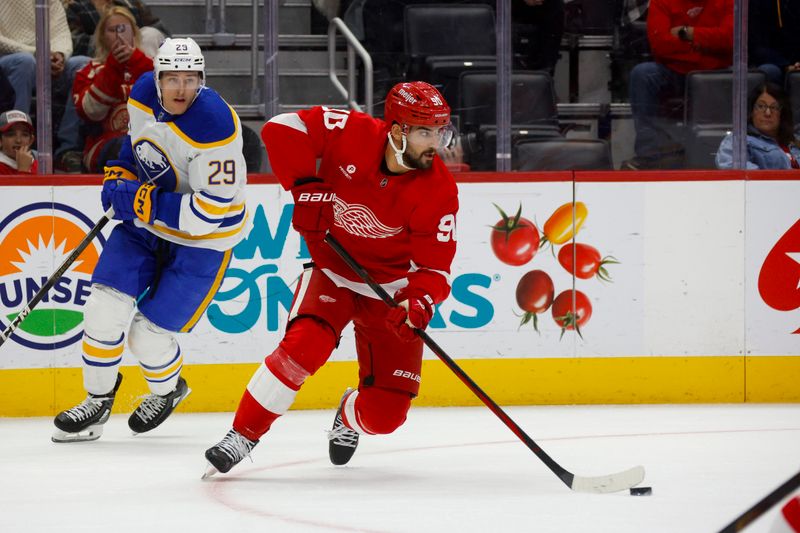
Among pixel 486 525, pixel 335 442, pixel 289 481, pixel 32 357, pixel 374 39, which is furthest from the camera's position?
pixel 374 39

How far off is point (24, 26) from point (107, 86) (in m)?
0.38

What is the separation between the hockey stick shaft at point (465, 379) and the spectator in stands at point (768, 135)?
2279 millimetres

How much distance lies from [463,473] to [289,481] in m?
0.50

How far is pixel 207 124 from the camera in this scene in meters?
4.21

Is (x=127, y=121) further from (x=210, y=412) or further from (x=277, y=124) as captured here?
(x=277, y=124)

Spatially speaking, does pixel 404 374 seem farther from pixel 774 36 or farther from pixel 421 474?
pixel 774 36

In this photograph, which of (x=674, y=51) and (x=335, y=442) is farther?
(x=674, y=51)

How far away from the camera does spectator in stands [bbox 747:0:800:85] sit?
5457 mm

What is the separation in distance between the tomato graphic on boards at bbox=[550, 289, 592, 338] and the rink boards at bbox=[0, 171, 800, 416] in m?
0.01

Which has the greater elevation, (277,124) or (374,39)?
(374,39)

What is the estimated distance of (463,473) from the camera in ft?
12.4

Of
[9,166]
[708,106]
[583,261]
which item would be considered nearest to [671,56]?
[708,106]

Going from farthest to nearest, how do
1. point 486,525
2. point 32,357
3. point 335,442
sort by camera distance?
point 32,357 < point 335,442 < point 486,525

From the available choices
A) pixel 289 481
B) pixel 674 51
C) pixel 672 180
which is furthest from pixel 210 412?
pixel 674 51
